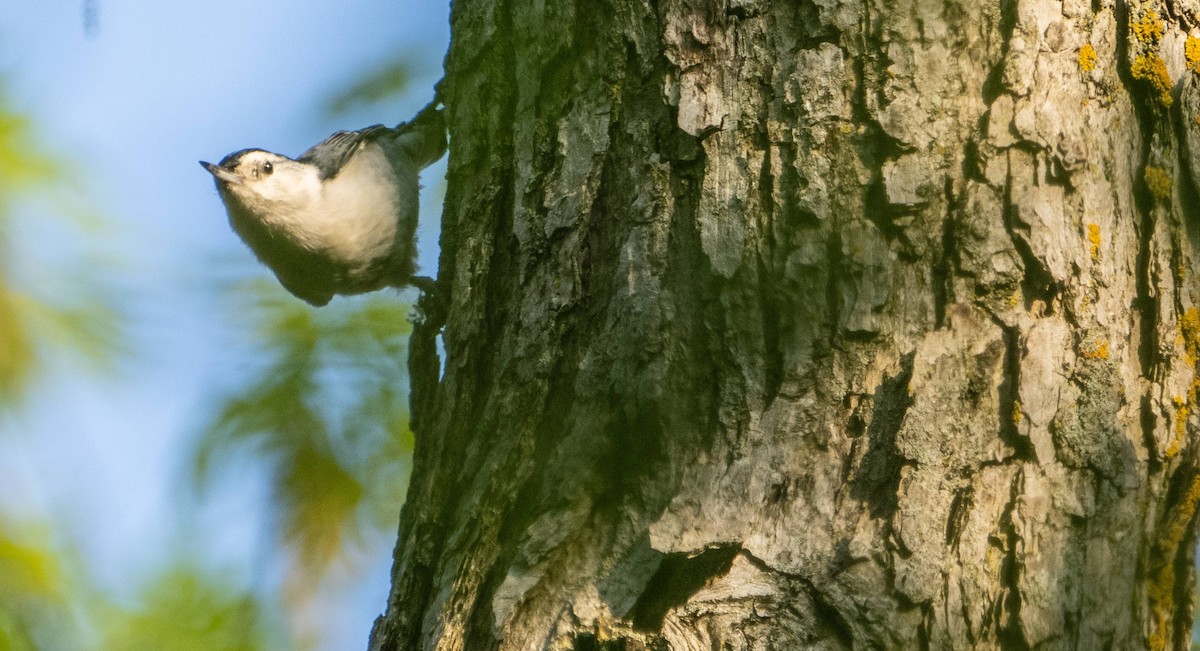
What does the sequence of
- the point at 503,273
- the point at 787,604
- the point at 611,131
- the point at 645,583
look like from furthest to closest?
the point at 503,273 < the point at 611,131 < the point at 645,583 < the point at 787,604

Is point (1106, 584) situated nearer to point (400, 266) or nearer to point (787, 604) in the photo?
point (787, 604)

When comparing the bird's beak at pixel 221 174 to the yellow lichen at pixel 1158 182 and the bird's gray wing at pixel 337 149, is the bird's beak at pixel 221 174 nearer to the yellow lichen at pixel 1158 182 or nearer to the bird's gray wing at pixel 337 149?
the bird's gray wing at pixel 337 149

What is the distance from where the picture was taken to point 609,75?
67.8 inches

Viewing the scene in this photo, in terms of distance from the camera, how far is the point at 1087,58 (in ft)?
5.05

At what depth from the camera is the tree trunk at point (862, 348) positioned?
4.60 feet

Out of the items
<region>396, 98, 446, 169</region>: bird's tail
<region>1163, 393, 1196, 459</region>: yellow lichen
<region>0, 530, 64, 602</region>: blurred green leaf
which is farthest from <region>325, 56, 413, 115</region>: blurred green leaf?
<region>1163, 393, 1196, 459</region>: yellow lichen

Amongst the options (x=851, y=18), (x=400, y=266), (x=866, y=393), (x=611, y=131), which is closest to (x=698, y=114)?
(x=611, y=131)

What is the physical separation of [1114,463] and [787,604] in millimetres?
520

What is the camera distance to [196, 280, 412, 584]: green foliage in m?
2.22

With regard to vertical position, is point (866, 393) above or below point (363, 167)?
below

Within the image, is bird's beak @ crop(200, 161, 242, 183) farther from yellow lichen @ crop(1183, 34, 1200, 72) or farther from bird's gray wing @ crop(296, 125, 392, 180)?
yellow lichen @ crop(1183, 34, 1200, 72)

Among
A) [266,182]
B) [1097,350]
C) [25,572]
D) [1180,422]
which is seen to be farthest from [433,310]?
[266,182]

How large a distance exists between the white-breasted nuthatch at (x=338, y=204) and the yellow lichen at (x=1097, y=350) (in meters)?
2.24

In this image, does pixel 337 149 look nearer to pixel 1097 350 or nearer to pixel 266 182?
pixel 266 182
